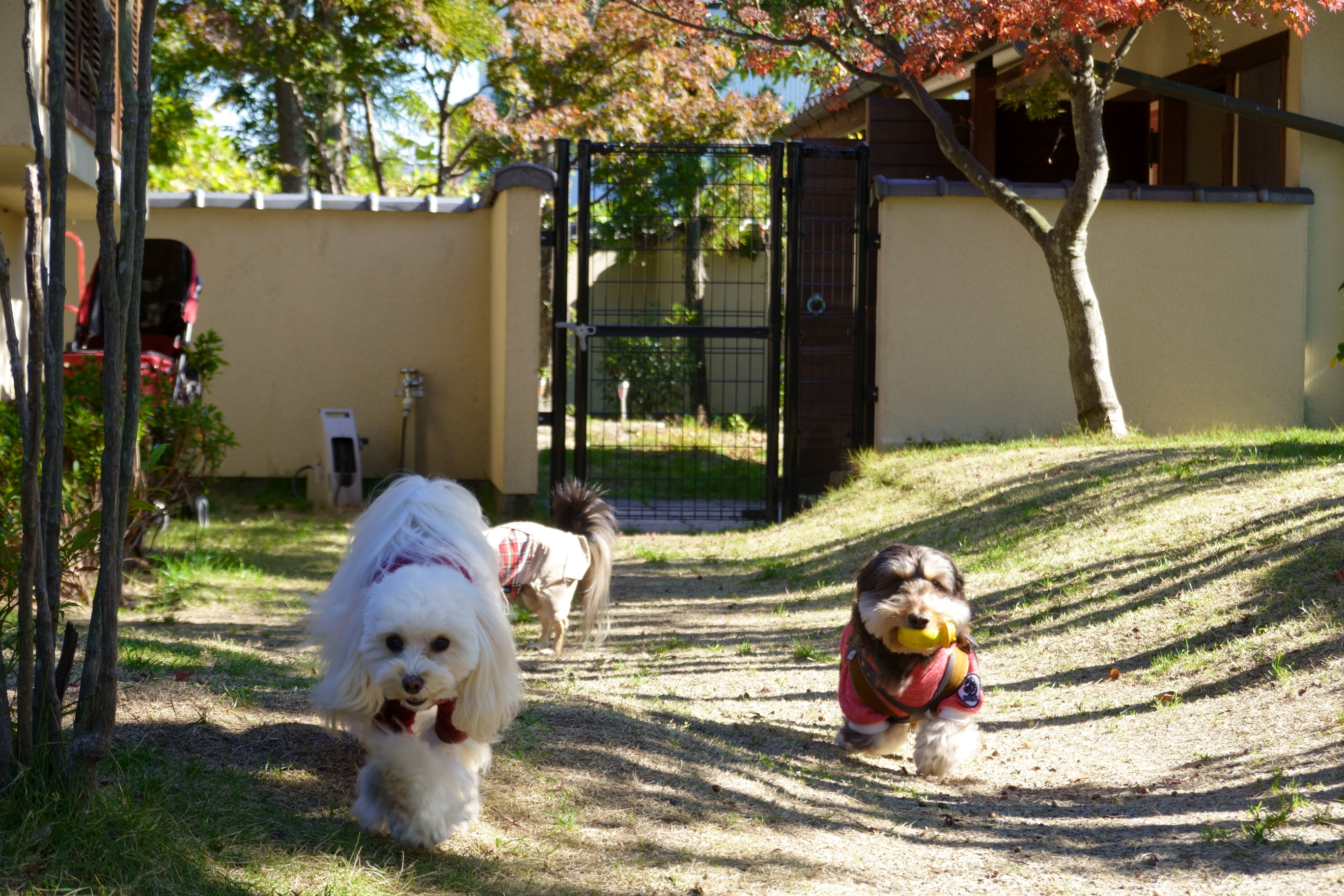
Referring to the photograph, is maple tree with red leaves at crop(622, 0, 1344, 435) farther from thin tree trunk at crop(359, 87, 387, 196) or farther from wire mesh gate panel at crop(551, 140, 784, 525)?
thin tree trunk at crop(359, 87, 387, 196)

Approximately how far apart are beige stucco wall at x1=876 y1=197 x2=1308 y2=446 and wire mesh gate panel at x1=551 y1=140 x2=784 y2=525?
1.03 metres

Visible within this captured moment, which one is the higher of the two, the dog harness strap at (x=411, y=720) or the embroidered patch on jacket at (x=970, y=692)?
the dog harness strap at (x=411, y=720)

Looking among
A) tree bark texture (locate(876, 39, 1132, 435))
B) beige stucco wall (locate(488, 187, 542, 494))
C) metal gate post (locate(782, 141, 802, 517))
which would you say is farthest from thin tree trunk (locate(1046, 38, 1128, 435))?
beige stucco wall (locate(488, 187, 542, 494))

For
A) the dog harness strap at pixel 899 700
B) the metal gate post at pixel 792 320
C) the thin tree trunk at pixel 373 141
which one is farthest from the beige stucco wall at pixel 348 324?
the dog harness strap at pixel 899 700

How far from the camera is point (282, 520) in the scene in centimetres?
934

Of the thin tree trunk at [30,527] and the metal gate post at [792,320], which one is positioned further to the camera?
the metal gate post at [792,320]

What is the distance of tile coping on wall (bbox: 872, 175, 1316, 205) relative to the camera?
915 cm

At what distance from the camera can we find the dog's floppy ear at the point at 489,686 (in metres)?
2.82

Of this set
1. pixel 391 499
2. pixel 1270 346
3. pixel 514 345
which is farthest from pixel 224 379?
pixel 1270 346

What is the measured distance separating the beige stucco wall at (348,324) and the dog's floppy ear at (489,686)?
24.5ft

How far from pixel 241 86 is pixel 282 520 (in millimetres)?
7818

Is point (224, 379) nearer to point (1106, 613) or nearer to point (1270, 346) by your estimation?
point (1106, 613)

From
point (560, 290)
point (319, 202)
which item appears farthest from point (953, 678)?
point (319, 202)

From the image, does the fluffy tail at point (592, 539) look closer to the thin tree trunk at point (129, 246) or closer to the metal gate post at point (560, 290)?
the thin tree trunk at point (129, 246)
